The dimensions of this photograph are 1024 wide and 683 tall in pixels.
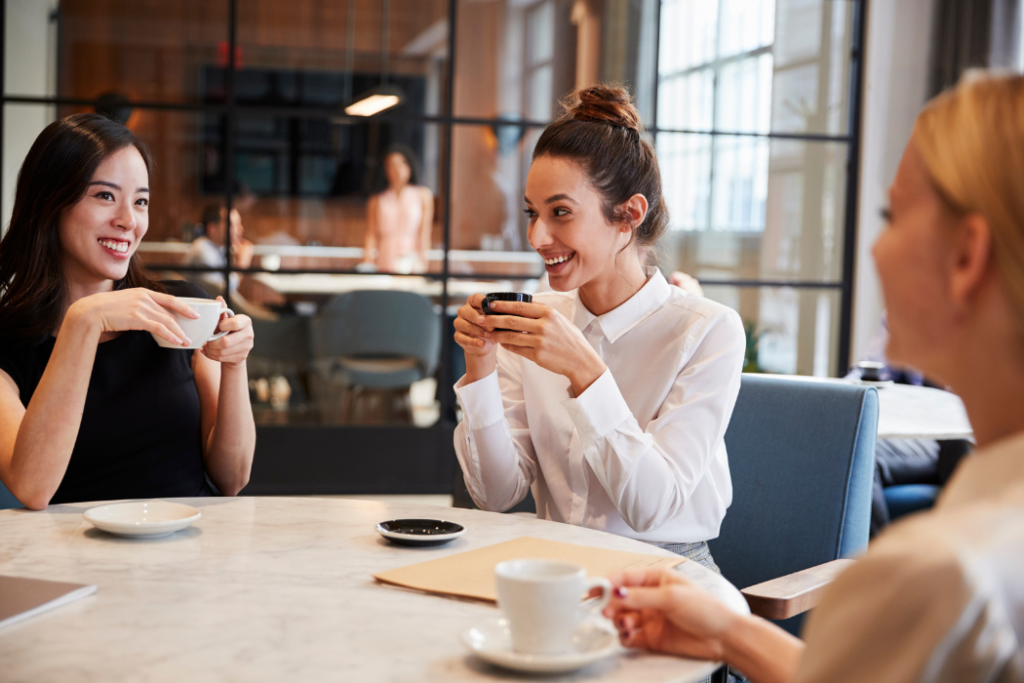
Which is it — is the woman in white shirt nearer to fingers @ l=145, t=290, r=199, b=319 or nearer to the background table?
fingers @ l=145, t=290, r=199, b=319

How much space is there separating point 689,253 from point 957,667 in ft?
15.7

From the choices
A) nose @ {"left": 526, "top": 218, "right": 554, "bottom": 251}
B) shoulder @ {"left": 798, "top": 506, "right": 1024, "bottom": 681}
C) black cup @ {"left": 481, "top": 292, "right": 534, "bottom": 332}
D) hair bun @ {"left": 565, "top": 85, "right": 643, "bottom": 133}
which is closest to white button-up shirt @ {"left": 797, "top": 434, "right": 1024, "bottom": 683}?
shoulder @ {"left": 798, "top": 506, "right": 1024, "bottom": 681}

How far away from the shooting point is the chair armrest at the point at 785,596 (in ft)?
4.06

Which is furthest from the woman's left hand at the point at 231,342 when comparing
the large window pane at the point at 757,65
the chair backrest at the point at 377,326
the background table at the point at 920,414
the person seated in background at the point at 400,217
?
the large window pane at the point at 757,65

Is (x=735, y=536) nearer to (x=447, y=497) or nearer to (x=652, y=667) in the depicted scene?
(x=652, y=667)

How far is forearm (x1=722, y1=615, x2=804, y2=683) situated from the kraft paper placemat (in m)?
0.22

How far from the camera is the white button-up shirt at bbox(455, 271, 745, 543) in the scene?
1.48 meters

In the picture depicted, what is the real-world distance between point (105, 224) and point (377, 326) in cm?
303

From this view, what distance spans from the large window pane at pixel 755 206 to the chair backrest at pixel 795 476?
11.0 ft

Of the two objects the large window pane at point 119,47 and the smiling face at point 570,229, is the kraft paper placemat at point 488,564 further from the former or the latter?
the large window pane at point 119,47

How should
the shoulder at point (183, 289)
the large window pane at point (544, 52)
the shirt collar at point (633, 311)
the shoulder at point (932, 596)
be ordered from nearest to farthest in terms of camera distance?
the shoulder at point (932, 596)
the shirt collar at point (633, 311)
the shoulder at point (183, 289)
the large window pane at point (544, 52)

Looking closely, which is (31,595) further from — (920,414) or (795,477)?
(920,414)

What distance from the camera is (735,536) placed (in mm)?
1851

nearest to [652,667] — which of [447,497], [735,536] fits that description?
[735,536]
